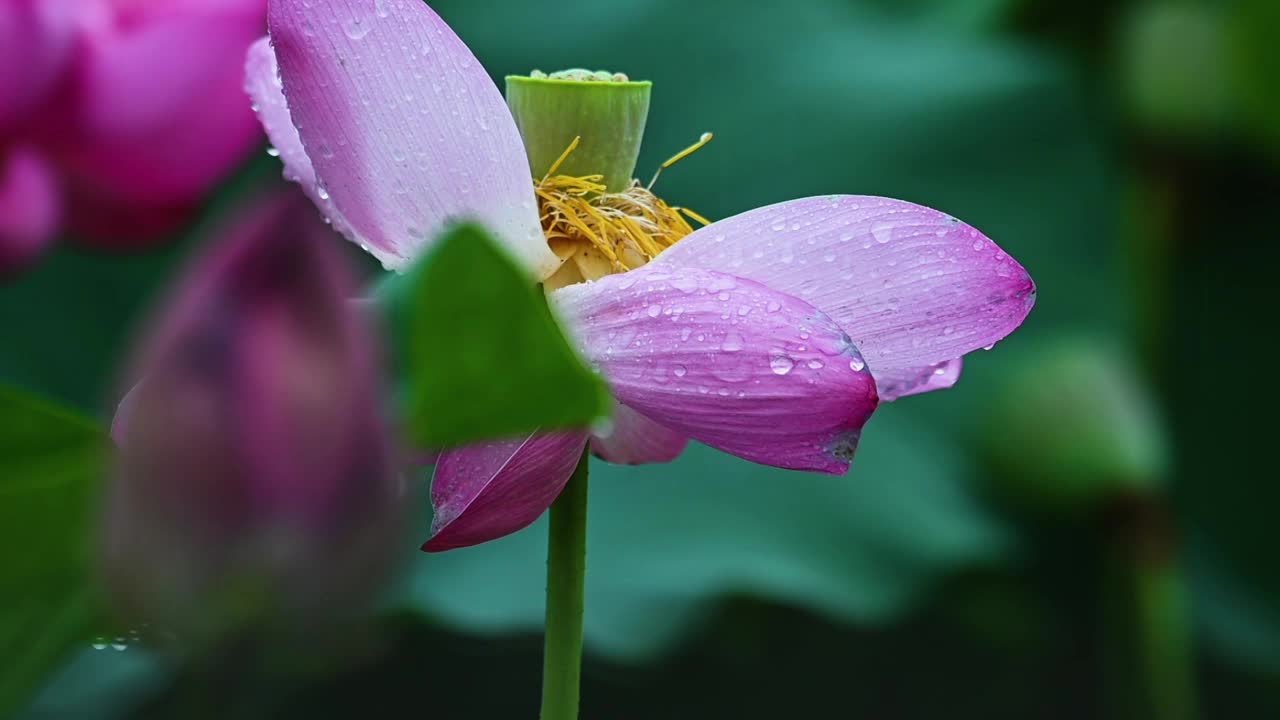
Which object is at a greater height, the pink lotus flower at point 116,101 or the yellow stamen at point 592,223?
the yellow stamen at point 592,223

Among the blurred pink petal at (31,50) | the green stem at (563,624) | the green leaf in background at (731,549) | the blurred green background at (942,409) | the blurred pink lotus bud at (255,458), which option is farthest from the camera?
the blurred green background at (942,409)

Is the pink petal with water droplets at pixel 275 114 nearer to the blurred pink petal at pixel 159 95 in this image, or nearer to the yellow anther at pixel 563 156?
the yellow anther at pixel 563 156

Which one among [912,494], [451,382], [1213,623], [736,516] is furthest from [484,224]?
[1213,623]

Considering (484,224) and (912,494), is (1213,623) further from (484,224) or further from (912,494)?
(484,224)

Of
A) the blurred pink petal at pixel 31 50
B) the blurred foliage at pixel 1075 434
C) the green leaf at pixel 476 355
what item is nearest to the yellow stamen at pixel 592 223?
the green leaf at pixel 476 355

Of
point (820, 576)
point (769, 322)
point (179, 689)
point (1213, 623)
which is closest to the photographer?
point (179, 689)

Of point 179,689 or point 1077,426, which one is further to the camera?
point 1077,426

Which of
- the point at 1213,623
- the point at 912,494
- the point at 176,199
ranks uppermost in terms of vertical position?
the point at 176,199
